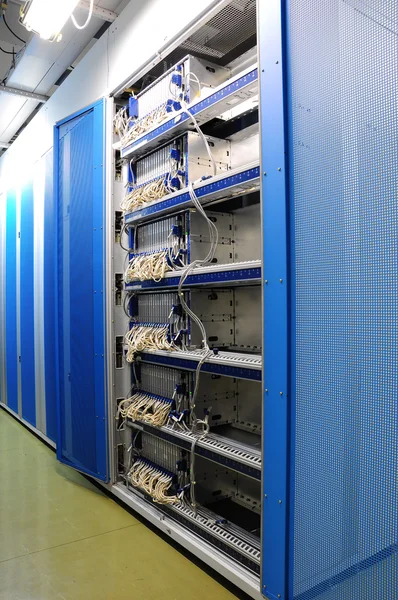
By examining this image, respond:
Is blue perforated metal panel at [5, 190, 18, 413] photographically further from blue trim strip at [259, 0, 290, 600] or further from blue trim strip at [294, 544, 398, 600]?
blue trim strip at [294, 544, 398, 600]

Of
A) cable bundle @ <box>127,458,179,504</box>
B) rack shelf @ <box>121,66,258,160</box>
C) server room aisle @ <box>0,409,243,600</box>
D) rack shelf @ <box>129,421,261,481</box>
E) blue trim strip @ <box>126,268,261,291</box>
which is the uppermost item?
rack shelf @ <box>121,66,258,160</box>

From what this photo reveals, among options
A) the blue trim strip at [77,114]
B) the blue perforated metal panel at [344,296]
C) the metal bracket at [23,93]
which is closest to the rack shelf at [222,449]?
the blue perforated metal panel at [344,296]

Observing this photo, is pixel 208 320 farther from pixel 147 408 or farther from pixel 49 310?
pixel 49 310

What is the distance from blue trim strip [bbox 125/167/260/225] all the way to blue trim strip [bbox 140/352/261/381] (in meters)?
0.83

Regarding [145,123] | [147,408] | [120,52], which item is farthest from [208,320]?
[120,52]

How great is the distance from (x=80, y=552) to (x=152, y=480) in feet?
1.68

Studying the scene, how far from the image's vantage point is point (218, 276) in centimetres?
206

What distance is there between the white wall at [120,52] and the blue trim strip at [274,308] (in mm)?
583

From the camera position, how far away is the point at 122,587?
1.91 metres

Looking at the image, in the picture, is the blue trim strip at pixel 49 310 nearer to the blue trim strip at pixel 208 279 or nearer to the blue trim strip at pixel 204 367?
the blue trim strip at pixel 208 279

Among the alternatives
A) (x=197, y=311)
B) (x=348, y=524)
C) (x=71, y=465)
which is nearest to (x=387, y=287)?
(x=348, y=524)

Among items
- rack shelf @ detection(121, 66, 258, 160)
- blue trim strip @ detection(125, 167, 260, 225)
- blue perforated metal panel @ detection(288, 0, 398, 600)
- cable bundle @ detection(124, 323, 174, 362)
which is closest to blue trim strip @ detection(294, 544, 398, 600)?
blue perforated metal panel @ detection(288, 0, 398, 600)

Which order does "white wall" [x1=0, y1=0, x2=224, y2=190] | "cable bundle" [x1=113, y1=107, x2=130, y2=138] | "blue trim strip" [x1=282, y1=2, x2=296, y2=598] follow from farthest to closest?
"cable bundle" [x1=113, y1=107, x2=130, y2=138], "white wall" [x1=0, y1=0, x2=224, y2=190], "blue trim strip" [x1=282, y1=2, x2=296, y2=598]

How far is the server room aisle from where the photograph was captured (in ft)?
6.22
